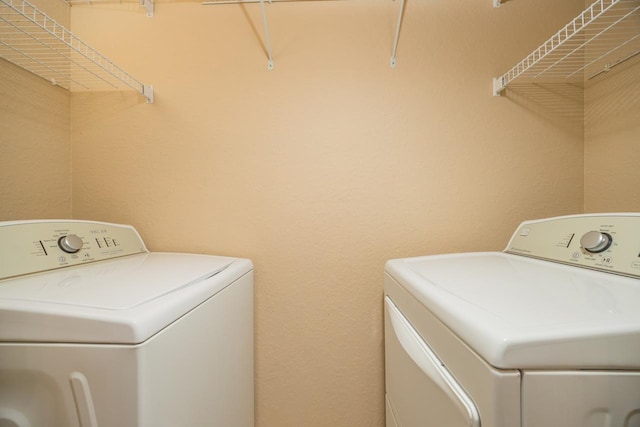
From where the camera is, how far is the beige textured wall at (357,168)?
1066 mm

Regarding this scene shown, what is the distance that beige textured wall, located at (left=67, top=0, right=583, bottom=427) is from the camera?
107 cm

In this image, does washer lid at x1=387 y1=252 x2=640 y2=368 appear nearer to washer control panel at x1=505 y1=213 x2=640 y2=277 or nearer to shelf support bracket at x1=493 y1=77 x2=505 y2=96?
washer control panel at x1=505 y1=213 x2=640 y2=277

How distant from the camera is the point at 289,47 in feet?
3.55

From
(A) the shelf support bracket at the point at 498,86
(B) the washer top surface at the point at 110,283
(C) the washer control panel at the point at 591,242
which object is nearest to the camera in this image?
(B) the washer top surface at the point at 110,283

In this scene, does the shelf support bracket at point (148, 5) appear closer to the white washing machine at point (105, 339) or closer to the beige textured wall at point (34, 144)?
the beige textured wall at point (34, 144)

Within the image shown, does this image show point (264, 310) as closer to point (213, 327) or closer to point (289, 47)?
point (213, 327)

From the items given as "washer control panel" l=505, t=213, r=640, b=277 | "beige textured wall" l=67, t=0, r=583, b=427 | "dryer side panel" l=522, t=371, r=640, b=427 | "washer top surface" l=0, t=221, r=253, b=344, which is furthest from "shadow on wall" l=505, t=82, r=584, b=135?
"washer top surface" l=0, t=221, r=253, b=344

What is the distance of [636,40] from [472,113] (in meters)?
0.49

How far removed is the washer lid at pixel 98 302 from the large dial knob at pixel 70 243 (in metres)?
0.07

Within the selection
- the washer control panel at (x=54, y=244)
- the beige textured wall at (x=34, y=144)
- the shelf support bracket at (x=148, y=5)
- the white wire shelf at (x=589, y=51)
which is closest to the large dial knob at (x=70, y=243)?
the washer control panel at (x=54, y=244)

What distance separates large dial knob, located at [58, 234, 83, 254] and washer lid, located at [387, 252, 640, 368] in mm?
936

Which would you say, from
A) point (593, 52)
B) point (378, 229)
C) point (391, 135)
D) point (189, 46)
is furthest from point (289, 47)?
point (593, 52)

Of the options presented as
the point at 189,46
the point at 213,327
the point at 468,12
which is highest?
the point at 468,12

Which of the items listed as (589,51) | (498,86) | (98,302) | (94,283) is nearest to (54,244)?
(94,283)
